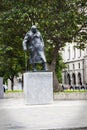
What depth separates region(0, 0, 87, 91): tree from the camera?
30703mm

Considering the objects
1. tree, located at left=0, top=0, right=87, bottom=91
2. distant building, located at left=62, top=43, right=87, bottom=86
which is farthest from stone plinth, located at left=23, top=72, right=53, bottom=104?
distant building, located at left=62, top=43, right=87, bottom=86

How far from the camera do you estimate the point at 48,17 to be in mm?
30859

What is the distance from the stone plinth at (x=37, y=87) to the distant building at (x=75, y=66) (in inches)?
2513

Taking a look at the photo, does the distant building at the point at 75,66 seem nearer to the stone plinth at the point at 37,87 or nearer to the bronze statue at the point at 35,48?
the bronze statue at the point at 35,48

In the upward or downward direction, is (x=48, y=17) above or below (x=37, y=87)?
above

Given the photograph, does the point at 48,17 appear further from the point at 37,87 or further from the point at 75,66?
the point at 75,66

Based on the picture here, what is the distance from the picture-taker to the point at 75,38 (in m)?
35.5

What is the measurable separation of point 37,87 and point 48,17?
1072 centimetres

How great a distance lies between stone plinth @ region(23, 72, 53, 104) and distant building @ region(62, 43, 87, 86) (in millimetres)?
63843

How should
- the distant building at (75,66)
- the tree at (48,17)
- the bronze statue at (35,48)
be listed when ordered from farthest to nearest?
the distant building at (75,66)
the tree at (48,17)
the bronze statue at (35,48)

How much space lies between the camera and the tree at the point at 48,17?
30.7 metres

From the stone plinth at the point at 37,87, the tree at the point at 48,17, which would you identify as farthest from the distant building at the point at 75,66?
the stone plinth at the point at 37,87

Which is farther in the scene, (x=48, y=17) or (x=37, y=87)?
(x=48, y=17)

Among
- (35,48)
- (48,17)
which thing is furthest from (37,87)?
(48,17)
